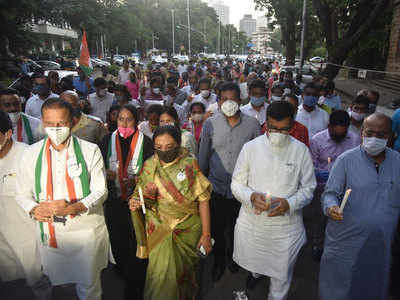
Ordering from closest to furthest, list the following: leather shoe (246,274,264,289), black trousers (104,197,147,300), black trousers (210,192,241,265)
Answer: black trousers (104,197,147,300) → leather shoe (246,274,264,289) → black trousers (210,192,241,265)

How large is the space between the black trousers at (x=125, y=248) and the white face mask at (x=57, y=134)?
3.79ft

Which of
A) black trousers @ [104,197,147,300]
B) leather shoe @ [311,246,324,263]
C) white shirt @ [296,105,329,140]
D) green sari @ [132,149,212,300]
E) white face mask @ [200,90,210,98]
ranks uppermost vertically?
white face mask @ [200,90,210,98]

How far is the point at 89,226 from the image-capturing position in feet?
9.58

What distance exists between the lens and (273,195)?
118 inches

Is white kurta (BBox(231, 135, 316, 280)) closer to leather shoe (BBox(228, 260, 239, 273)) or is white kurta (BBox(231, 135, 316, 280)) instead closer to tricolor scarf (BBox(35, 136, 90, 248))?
leather shoe (BBox(228, 260, 239, 273))

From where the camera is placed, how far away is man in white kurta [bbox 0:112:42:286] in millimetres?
3006

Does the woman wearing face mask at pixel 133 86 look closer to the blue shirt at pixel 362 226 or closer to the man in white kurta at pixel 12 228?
the man in white kurta at pixel 12 228

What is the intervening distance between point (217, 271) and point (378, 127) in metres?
2.31

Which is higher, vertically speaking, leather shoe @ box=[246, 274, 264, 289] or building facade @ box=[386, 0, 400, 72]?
building facade @ box=[386, 0, 400, 72]

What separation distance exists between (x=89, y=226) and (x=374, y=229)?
94.1 inches

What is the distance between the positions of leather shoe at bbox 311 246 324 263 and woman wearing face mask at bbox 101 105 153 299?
7.02 feet

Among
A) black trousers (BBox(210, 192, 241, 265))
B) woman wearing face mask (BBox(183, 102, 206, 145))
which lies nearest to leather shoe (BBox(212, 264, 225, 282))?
black trousers (BBox(210, 192, 241, 265))

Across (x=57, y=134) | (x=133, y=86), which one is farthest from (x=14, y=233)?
(x=133, y=86)

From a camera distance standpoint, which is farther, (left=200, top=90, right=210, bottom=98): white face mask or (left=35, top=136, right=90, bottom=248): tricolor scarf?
(left=200, top=90, right=210, bottom=98): white face mask
